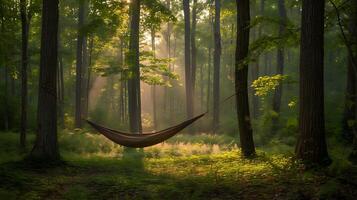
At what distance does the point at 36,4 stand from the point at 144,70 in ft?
20.0

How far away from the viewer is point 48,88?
29.0ft

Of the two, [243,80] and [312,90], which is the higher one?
[243,80]

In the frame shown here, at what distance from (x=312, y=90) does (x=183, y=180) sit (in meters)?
2.72

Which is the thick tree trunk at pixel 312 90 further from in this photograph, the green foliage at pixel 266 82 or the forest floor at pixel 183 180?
the green foliage at pixel 266 82

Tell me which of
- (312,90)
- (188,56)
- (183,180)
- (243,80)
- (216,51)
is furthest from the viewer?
(188,56)

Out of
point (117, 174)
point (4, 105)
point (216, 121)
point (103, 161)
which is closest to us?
point (117, 174)

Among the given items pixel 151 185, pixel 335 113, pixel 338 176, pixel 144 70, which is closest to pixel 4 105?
pixel 144 70

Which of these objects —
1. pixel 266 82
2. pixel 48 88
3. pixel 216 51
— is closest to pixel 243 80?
pixel 266 82

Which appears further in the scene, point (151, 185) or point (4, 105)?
point (4, 105)

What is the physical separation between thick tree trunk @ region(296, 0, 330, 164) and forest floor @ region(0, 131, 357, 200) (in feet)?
1.33

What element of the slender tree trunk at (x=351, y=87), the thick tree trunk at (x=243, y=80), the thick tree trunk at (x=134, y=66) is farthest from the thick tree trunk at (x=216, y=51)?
the thick tree trunk at (x=243, y=80)

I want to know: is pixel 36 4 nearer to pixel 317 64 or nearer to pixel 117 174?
pixel 117 174

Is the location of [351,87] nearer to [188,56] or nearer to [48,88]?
[48,88]

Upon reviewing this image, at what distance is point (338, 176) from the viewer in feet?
19.0
